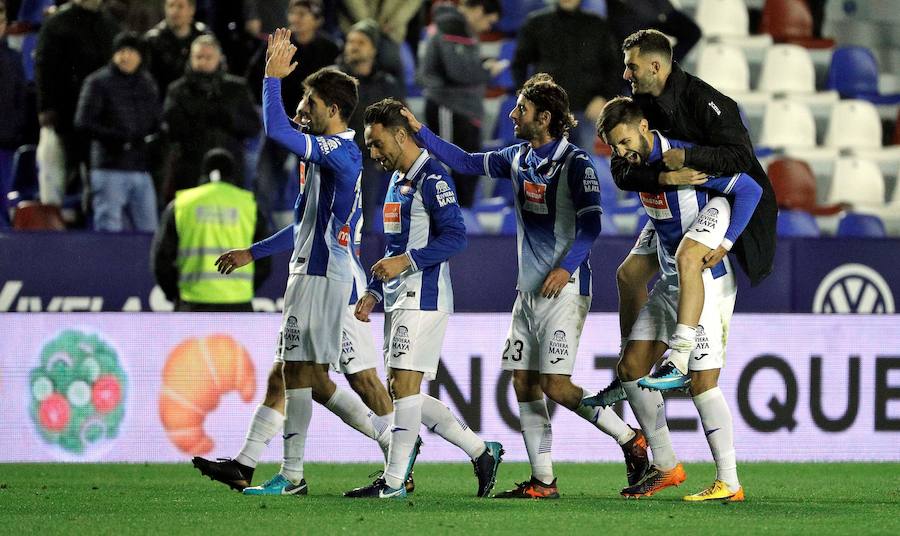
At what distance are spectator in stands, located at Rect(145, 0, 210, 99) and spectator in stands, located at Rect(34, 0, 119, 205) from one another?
1.45ft

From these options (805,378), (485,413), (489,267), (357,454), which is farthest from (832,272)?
(357,454)

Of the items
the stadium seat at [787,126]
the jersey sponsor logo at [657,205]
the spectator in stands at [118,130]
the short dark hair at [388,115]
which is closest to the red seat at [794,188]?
the stadium seat at [787,126]

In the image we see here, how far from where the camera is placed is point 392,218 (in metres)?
7.23

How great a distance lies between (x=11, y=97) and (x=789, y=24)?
26.0ft

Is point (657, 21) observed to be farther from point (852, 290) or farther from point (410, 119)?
point (410, 119)

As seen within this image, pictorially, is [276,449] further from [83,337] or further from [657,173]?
[657,173]

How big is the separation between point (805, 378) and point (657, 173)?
3476mm

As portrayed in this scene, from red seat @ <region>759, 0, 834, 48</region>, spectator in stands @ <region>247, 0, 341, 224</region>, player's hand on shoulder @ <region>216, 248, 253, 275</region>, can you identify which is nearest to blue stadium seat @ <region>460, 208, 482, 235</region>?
spectator in stands @ <region>247, 0, 341, 224</region>

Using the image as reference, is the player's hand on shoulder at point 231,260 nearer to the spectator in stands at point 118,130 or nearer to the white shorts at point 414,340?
the white shorts at point 414,340

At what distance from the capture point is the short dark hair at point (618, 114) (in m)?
6.89

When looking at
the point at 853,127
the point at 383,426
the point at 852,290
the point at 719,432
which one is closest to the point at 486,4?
the point at 853,127

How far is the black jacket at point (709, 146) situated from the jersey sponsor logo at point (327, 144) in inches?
52.3

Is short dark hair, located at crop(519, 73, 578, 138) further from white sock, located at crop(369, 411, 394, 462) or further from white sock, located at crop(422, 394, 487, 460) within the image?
white sock, located at crop(369, 411, 394, 462)

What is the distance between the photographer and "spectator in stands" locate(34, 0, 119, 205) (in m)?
11.6
